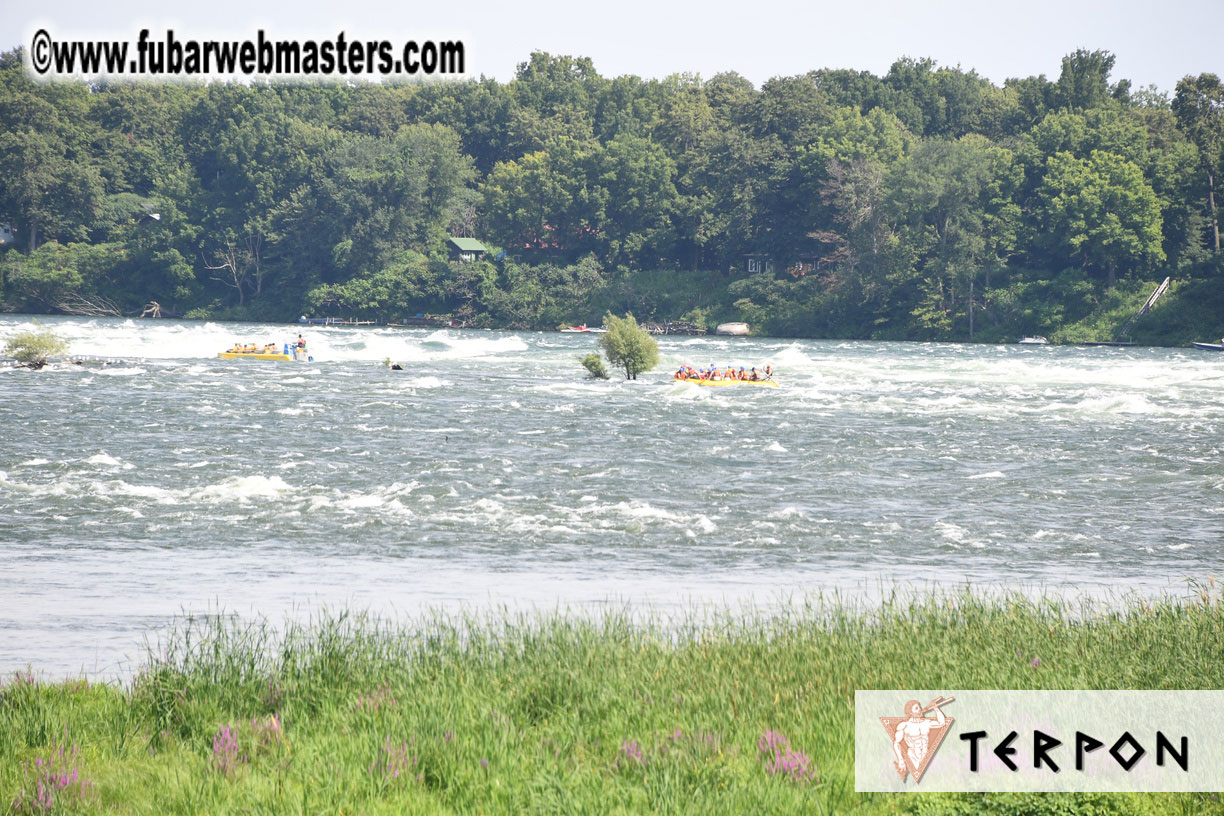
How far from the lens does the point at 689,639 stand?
1236 cm

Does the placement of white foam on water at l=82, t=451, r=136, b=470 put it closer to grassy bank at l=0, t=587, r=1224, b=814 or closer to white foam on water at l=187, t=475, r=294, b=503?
white foam on water at l=187, t=475, r=294, b=503

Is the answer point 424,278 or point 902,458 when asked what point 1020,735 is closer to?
point 902,458

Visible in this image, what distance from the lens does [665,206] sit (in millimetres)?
130000

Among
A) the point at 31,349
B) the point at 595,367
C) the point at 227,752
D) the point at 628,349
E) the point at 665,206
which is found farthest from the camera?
the point at 665,206

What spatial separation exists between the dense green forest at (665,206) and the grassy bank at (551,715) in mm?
97981

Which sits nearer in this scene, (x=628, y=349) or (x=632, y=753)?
(x=632, y=753)

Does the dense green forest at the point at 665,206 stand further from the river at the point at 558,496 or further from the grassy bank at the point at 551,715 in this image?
the grassy bank at the point at 551,715

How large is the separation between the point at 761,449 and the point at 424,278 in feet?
325

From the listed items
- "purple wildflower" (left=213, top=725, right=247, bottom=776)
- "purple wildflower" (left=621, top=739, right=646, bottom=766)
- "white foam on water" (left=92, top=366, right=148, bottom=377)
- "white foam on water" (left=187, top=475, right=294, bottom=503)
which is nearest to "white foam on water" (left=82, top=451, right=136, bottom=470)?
"white foam on water" (left=187, top=475, right=294, bottom=503)

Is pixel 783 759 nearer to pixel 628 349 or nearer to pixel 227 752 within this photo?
pixel 227 752

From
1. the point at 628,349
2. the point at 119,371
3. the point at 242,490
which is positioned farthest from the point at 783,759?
the point at 119,371

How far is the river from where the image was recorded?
18.0 metres

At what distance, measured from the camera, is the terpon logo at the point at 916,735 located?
8.79m

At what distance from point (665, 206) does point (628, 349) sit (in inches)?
2764
